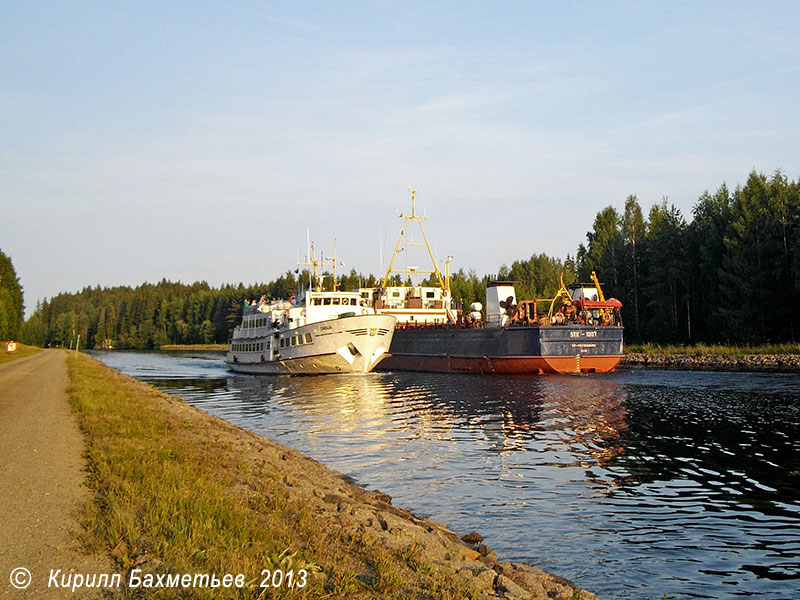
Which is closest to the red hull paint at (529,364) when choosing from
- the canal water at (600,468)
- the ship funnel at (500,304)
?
the ship funnel at (500,304)

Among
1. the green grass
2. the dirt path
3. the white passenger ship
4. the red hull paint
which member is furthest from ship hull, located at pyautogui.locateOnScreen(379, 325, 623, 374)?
the green grass

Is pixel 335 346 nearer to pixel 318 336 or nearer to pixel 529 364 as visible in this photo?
pixel 318 336

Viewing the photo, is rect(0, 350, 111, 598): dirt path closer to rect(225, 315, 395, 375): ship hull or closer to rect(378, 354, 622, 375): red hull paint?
rect(225, 315, 395, 375): ship hull

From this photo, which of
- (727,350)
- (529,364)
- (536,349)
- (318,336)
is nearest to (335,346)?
(318,336)

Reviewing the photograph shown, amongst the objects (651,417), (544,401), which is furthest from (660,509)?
(544,401)

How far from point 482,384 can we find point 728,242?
28.4m

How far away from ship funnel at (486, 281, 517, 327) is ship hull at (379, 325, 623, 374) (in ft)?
6.50

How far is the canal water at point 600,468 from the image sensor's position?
9.95m

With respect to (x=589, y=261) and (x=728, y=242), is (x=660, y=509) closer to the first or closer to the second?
(x=728, y=242)

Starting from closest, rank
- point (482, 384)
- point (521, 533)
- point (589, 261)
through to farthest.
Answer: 1. point (521, 533)
2. point (482, 384)
3. point (589, 261)

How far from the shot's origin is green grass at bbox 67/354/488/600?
21.6 ft

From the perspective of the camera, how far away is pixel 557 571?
31.3 ft

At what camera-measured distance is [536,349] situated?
42.9 metres

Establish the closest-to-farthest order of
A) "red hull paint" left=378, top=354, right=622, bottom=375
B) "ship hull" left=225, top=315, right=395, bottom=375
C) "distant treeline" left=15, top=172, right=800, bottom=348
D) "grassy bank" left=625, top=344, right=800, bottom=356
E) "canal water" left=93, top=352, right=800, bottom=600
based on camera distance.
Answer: "canal water" left=93, top=352, right=800, bottom=600 < "red hull paint" left=378, top=354, right=622, bottom=375 < "ship hull" left=225, top=315, right=395, bottom=375 < "grassy bank" left=625, top=344, right=800, bottom=356 < "distant treeline" left=15, top=172, right=800, bottom=348
